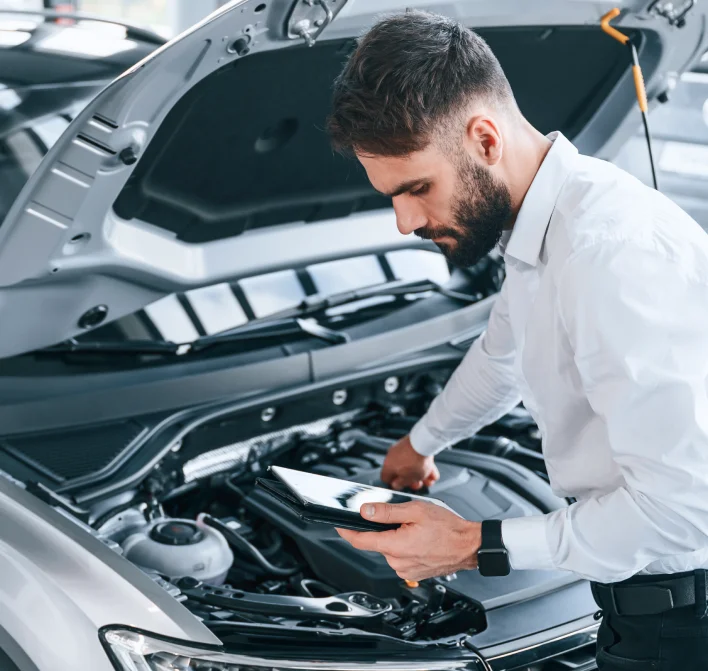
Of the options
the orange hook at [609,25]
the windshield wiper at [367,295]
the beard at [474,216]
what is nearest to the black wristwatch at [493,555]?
the beard at [474,216]

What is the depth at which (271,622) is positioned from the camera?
1478mm

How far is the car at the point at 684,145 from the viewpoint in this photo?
567 centimetres

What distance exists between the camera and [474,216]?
4.37 ft

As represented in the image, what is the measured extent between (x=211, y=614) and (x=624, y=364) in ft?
2.46

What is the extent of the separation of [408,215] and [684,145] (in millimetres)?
5079

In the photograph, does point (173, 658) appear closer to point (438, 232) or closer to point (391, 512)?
point (391, 512)

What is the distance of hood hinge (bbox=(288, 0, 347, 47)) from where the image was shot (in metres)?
1.57

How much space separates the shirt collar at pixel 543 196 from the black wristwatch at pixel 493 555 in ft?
1.40

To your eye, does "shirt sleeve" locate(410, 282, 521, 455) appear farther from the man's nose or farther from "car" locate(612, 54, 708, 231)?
"car" locate(612, 54, 708, 231)

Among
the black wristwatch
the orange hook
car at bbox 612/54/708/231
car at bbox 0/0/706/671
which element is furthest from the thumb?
car at bbox 612/54/708/231

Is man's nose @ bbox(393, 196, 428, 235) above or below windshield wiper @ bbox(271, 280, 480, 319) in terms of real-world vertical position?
above

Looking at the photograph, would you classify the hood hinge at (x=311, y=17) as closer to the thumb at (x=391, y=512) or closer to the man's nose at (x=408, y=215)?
the man's nose at (x=408, y=215)

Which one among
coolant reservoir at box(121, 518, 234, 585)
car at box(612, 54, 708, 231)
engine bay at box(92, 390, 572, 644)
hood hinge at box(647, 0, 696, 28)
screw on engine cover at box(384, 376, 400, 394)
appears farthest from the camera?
car at box(612, 54, 708, 231)

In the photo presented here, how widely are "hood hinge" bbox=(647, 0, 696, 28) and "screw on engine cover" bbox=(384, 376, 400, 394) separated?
1.05 metres
